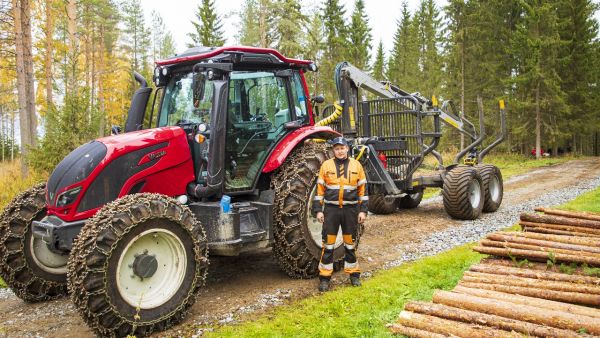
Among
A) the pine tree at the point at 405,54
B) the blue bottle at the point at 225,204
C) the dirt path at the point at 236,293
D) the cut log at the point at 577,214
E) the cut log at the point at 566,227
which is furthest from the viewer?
the pine tree at the point at 405,54

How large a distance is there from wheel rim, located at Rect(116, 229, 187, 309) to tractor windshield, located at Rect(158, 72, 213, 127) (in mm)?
1600

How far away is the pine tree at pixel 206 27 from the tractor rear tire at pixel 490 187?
2090cm

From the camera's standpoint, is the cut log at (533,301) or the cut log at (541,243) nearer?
the cut log at (533,301)

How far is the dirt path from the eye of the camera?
480cm

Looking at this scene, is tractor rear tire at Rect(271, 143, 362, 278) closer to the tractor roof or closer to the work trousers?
the work trousers

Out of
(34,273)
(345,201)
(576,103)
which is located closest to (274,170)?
(345,201)

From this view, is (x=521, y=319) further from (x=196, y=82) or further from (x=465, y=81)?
(x=465, y=81)

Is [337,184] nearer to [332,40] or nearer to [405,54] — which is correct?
[332,40]

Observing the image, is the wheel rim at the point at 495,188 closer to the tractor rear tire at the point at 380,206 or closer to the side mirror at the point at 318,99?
the tractor rear tire at the point at 380,206

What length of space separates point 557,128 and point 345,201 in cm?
2519

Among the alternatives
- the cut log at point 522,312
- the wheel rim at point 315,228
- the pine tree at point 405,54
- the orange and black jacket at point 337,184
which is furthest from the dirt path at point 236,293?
the pine tree at point 405,54

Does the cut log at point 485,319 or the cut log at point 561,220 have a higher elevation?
the cut log at point 561,220

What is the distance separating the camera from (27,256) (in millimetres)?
5449

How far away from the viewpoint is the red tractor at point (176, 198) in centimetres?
430
